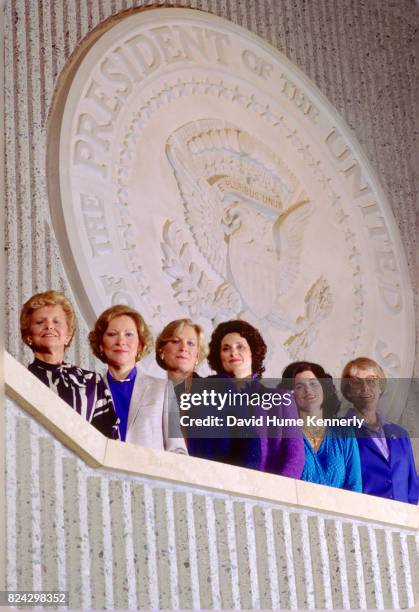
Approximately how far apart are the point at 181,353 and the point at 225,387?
8.4 inches

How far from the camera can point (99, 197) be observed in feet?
16.1

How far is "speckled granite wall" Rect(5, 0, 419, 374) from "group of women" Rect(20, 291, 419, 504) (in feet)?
1.30

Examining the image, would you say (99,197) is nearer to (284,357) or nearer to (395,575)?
(284,357)

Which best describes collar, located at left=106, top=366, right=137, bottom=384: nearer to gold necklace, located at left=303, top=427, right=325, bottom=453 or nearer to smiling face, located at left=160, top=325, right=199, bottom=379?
smiling face, located at left=160, top=325, right=199, bottom=379

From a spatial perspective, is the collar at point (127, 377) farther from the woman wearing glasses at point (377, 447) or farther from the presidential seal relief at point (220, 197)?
the woman wearing glasses at point (377, 447)

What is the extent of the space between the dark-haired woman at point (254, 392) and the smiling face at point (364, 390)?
35cm

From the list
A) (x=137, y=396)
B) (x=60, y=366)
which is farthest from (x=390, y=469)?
(x=60, y=366)

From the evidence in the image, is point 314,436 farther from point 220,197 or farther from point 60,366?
point 220,197

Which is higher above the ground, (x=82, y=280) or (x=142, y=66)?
(x=142, y=66)

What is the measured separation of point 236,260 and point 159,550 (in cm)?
185

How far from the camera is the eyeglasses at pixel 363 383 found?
15.7ft

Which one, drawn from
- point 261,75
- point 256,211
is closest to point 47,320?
point 256,211

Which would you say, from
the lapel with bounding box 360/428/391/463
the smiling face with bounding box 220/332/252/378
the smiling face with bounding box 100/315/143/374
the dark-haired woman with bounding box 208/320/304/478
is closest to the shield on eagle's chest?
the dark-haired woman with bounding box 208/320/304/478

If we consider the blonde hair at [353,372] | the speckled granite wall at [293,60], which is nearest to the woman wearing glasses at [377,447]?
the blonde hair at [353,372]
